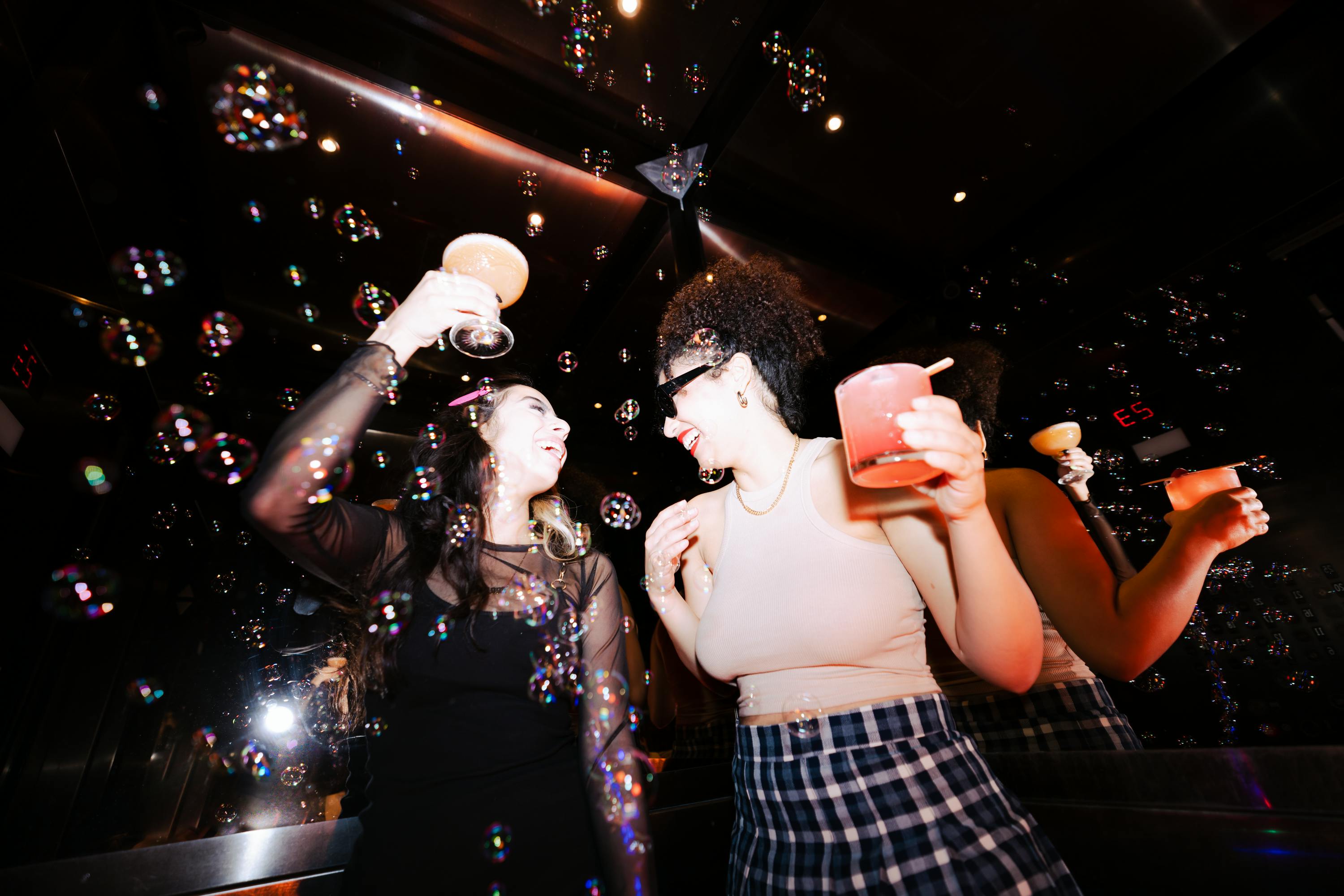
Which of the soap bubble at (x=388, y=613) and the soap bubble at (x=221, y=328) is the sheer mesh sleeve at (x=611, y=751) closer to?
the soap bubble at (x=388, y=613)

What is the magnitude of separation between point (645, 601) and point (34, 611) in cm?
684

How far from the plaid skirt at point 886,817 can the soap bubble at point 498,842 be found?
555 mm

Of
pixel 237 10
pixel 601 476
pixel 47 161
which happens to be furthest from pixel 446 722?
pixel 601 476

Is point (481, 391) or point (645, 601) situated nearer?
point (481, 391)

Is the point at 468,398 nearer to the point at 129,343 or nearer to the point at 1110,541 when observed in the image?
the point at 129,343

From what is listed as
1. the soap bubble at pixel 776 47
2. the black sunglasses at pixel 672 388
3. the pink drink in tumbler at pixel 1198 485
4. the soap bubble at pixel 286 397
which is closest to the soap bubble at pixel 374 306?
the black sunglasses at pixel 672 388

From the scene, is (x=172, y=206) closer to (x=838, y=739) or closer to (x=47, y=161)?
(x=47, y=161)

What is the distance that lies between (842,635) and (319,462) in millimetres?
1296

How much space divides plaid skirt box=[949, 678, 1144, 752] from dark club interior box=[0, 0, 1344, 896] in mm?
37

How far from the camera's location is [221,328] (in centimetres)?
352

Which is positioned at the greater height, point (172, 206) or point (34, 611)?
point (172, 206)

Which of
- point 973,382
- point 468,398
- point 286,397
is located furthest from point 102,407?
point 973,382

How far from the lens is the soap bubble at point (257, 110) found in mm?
2543

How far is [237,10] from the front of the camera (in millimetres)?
2588
